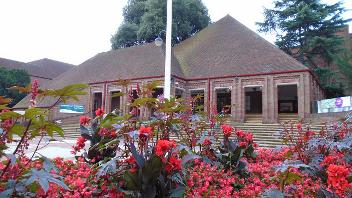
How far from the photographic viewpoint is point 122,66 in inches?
1176

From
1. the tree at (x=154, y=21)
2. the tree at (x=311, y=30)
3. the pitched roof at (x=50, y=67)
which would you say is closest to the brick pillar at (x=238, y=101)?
the tree at (x=311, y=30)

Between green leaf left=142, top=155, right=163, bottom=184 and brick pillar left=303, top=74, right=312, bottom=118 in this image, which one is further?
brick pillar left=303, top=74, right=312, bottom=118

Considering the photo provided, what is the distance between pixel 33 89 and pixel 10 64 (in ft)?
180

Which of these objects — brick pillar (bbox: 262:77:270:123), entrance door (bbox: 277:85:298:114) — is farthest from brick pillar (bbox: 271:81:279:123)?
entrance door (bbox: 277:85:298:114)

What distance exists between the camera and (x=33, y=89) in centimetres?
195

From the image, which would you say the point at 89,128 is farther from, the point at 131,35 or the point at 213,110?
the point at 131,35

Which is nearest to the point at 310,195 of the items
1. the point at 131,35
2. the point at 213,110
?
the point at 213,110

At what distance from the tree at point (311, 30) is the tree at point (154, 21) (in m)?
8.94

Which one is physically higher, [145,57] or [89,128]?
[145,57]

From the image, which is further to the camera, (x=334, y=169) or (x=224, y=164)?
(x=224, y=164)

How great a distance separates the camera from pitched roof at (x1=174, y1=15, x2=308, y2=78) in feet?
79.8

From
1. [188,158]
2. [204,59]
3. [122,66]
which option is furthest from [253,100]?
[188,158]

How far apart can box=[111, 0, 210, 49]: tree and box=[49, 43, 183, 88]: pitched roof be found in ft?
12.7

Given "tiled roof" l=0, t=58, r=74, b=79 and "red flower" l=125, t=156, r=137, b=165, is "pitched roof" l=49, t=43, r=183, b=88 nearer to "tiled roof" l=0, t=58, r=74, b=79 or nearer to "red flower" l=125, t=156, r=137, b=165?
"tiled roof" l=0, t=58, r=74, b=79
